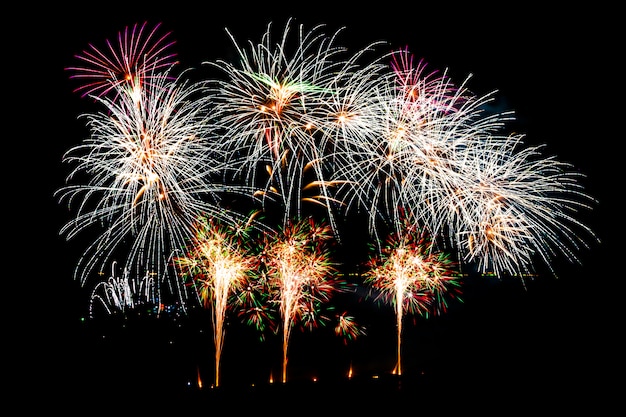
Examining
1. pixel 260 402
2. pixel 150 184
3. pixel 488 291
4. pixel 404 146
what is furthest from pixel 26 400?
pixel 488 291

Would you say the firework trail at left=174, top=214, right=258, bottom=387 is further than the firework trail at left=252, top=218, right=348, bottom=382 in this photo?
No

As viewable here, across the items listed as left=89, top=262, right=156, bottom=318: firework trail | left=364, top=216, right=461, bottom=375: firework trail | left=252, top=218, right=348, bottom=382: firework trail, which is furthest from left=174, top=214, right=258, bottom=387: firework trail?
left=89, top=262, right=156, bottom=318: firework trail

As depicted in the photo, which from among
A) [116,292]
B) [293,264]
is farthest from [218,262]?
[116,292]

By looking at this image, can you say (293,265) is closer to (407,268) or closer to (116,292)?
(407,268)

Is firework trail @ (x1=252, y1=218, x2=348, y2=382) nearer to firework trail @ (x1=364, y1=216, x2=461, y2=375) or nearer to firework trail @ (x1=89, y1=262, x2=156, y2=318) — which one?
firework trail @ (x1=364, y1=216, x2=461, y2=375)

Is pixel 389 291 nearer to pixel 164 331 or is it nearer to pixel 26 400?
pixel 164 331

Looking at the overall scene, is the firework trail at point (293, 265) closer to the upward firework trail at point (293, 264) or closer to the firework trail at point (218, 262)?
the upward firework trail at point (293, 264)

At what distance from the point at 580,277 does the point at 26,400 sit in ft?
74.0

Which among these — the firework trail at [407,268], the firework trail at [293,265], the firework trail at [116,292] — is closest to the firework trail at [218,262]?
the firework trail at [293,265]

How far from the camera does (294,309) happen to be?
1455 cm

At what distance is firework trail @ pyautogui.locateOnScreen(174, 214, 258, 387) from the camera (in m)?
13.3

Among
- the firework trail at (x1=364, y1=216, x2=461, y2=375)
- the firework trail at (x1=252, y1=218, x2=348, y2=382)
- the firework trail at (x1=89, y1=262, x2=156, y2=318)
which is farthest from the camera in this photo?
the firework trail at (x1=89, y1=262, x2=156, y2=318)

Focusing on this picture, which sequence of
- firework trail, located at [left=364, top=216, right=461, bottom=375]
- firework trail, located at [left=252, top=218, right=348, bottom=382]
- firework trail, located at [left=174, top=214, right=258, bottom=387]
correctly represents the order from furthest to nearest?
firework trail, located at [left=364, top=216, right=461, bottom=375], firework trail, located at [left=252, top=218, right=348, bottom=382], firework trail, located at [left=174, top=214, right=258, bottom=387]

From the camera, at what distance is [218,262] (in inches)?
525
